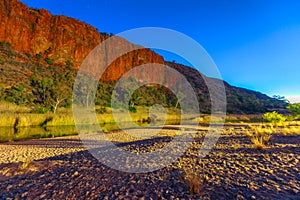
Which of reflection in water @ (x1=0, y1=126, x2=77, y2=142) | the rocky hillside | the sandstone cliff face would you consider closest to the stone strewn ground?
reflection in water @ (x1=0, y1=126, x2=77, y2=142)

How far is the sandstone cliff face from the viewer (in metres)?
62.5

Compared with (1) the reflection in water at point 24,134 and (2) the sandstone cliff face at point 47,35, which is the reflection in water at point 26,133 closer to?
(1) the reflection in water at point 24,134

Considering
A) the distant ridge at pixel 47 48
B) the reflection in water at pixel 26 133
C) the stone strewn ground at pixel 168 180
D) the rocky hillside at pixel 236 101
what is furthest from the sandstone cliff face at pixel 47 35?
the stone strewn ground at pixel 168 180

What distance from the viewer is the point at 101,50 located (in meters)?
90.6

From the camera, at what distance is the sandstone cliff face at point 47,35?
205 ft

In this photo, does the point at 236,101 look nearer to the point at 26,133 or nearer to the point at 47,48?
the point at 26,133

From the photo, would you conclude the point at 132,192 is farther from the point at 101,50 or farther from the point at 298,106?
the point at 101,50

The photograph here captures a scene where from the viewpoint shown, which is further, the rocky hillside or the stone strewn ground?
the rocky hillside

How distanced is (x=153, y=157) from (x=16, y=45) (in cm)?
7362

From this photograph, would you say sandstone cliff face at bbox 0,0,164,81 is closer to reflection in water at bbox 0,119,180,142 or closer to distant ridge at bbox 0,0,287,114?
distant ridge at bbox 0,0,287,114

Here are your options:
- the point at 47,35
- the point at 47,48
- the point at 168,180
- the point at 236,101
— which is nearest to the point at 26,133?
the point at 168,180

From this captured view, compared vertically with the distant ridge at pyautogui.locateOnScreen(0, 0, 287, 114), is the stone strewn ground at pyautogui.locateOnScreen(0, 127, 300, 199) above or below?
below

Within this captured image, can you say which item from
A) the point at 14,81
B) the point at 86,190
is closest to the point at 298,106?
the point at 86,190

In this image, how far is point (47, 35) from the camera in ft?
233
